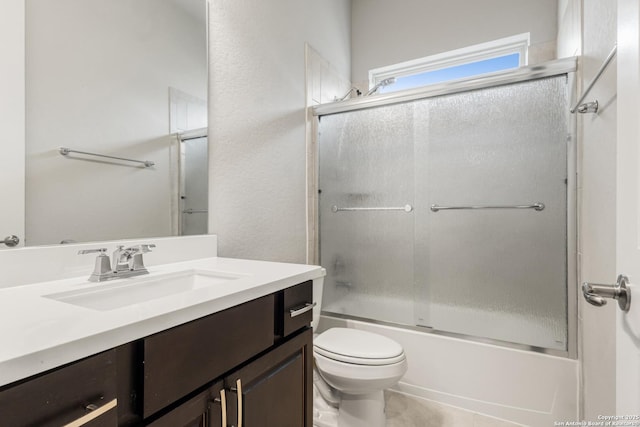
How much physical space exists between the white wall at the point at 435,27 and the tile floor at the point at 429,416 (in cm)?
228

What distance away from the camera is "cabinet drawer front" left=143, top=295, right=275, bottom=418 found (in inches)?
21.5

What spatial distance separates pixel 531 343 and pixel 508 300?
8.8 inches

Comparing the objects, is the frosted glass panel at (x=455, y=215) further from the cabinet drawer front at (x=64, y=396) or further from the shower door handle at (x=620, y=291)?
the cabinet drawer front at (x=64, y=396)

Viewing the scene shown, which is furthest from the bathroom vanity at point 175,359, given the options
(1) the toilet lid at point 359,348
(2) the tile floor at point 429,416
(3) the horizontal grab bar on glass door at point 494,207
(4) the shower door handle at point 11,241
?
(3) the horizontal grab bar on glass door at point 494,207

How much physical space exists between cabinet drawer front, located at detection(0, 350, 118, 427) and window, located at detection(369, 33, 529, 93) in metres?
2.24

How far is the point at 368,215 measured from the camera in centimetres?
206

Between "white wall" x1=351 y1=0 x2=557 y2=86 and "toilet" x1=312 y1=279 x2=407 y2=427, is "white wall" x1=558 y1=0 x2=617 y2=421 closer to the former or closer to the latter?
"white wall" x1=351 y1=0 x2=557 y2=86

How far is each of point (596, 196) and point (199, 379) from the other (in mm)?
1511

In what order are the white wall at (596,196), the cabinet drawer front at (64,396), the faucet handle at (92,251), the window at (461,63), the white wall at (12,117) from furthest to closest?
the window at (461,63), the white wall at (596,196), the faucet handle at (92,251), the white wall at (12,117), the cabinet drawer front at (64,396)

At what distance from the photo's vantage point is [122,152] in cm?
104

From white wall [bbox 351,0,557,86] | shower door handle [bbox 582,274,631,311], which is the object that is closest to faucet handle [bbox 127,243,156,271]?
shower door handle [bbox 582,274,631,311]

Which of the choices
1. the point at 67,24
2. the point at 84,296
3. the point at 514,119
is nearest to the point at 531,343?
the point at 514,119

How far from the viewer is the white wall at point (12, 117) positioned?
772 millimetres

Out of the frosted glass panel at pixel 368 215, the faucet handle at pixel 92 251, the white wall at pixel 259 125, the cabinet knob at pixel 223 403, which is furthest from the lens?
the frosted glass panel at pixel 368 215
